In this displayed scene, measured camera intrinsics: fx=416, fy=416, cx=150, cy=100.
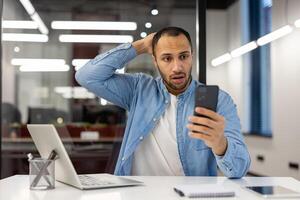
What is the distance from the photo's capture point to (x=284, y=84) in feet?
15.4

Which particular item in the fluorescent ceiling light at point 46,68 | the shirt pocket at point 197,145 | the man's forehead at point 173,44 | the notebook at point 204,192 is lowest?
the notebook at point 204,192

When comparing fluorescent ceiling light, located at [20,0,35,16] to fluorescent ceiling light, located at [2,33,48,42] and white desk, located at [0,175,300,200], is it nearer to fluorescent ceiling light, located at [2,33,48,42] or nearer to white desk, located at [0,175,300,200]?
fluorescent ceiling light, located at [2,33,48,42]

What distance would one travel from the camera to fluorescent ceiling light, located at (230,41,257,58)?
→ 18.9 feet

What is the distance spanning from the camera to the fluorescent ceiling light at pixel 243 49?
18.9 ft

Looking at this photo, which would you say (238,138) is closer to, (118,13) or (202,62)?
(202,62)

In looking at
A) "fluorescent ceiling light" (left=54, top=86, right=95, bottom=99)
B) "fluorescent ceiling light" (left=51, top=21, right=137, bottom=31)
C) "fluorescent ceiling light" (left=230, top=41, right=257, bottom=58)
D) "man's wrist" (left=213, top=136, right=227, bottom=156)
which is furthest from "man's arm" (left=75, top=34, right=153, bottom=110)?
"fluorescent ceiling light" (left=230, top=41, right=257, bottom=58)

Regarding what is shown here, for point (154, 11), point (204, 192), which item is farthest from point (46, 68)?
point (204, 192)

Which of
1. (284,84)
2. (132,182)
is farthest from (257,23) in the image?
(132,182)

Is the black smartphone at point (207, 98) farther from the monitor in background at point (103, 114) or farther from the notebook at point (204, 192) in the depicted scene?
the monitor in background at point (103, 114)

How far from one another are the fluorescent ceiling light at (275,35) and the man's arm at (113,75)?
9.21ft

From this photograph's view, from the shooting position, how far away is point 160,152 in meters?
1.94

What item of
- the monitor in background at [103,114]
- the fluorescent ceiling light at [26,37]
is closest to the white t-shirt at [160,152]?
the monitor in background at [103,114]

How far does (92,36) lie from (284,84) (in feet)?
7.30

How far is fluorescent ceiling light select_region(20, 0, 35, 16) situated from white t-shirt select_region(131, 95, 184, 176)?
6.37 ft
